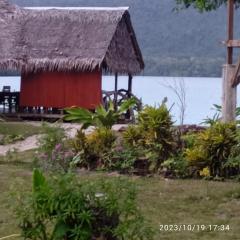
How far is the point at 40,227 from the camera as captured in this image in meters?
5.81

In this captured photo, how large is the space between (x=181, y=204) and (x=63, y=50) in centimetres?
1368

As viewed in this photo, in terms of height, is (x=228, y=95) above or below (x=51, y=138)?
above

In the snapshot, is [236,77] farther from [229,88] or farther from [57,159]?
[57,159]

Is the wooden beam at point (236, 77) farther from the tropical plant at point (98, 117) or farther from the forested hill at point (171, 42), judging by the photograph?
the forested hill at point (171, 42)

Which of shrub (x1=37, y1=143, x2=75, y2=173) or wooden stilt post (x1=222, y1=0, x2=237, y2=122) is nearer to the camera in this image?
shrub (x1=37, y1=143, x2=75, y2=173)

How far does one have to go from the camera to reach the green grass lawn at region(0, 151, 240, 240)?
7520 millimetres

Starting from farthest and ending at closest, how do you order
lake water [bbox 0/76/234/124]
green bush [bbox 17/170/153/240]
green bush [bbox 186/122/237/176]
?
lake water [bbox 0/76/234/124], green bush [bbox 186/122/237/176], green bush [bbox 17/170/153/240]

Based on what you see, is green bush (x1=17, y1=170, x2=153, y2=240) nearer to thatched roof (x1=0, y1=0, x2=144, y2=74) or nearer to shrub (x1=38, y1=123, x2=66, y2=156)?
shrub (x1=38, y1=123, x2=66, y2=156)

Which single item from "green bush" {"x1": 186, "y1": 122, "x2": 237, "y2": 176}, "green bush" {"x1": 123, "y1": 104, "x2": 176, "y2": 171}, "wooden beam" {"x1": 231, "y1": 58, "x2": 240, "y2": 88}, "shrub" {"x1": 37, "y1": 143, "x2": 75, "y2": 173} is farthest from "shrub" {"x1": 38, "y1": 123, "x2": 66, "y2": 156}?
"wooden beam" {"x1": 231, "y1": 58, "x2": 240, "y2": 88}

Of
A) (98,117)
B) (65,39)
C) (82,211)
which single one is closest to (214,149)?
(98,117)

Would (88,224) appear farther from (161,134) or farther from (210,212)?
(161,134)

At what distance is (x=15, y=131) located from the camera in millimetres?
17828

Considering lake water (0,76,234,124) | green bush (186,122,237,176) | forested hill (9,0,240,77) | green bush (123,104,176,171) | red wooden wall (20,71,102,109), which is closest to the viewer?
green bush (186,122,237,176)

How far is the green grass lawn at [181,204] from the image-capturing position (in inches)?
296
